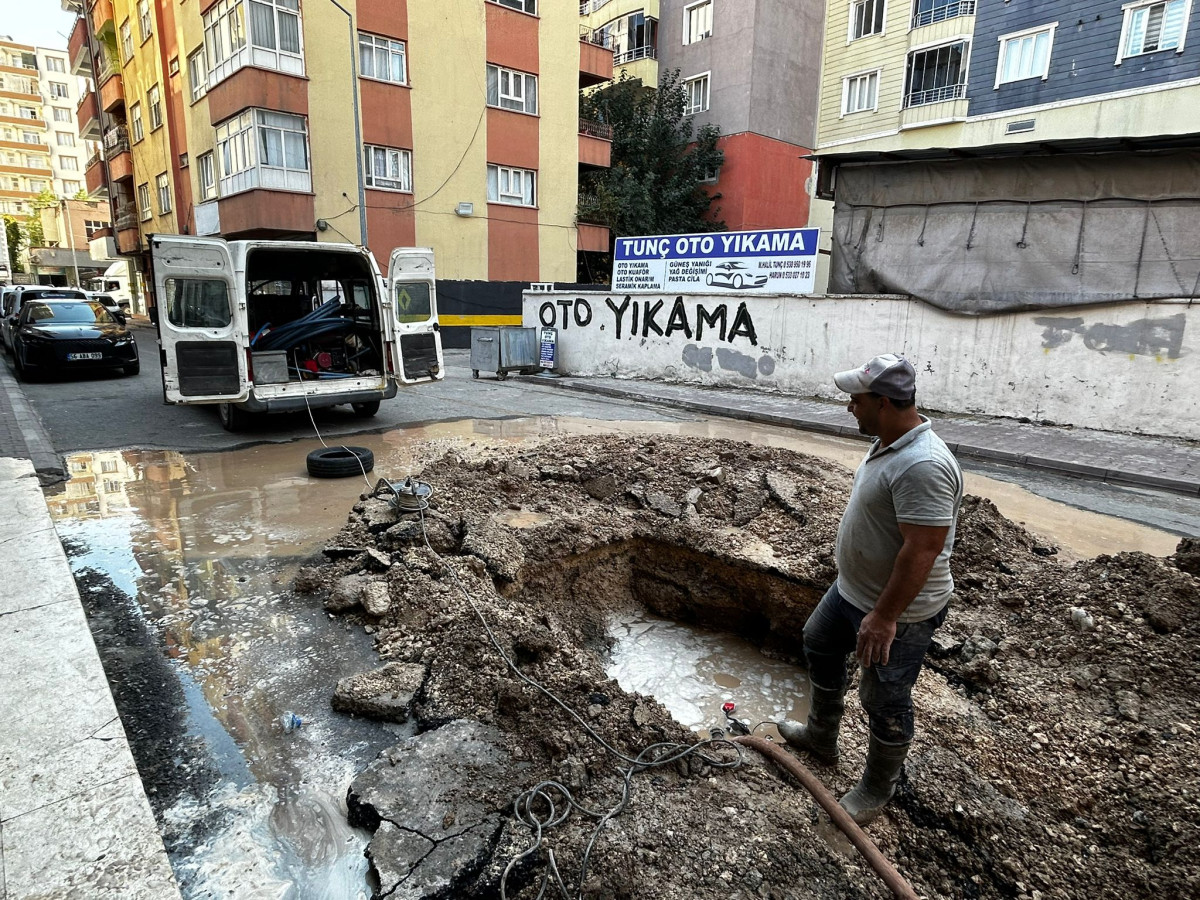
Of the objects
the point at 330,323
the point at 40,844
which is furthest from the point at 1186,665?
the point at 330,323

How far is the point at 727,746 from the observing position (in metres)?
2.99

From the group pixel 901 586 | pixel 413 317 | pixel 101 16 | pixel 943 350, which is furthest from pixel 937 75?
pixel 101 16

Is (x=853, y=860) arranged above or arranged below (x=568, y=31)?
below

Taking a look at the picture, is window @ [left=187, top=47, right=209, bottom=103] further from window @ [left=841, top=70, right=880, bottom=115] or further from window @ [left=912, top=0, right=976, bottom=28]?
window @ [left=912, top=0, right=976, bottom=28]

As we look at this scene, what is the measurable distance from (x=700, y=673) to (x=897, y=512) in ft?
8.31

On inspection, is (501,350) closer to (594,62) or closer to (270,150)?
(270,150)

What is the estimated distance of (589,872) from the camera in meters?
2.19

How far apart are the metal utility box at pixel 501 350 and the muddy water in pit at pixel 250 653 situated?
27.1 feet

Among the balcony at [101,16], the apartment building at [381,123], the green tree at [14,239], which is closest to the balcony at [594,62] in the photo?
the apartment building at [381,123]

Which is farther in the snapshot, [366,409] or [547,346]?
[547,346]

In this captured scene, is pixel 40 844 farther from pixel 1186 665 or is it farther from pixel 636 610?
pixel 1186 665

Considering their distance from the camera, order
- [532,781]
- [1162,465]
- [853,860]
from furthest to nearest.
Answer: [1162,465], [532,781], [853,860]

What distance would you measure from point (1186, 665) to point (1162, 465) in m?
6.27

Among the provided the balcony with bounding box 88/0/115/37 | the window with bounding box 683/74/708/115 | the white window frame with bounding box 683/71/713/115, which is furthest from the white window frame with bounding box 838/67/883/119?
the balcony with bounding box 88/0/115/37
